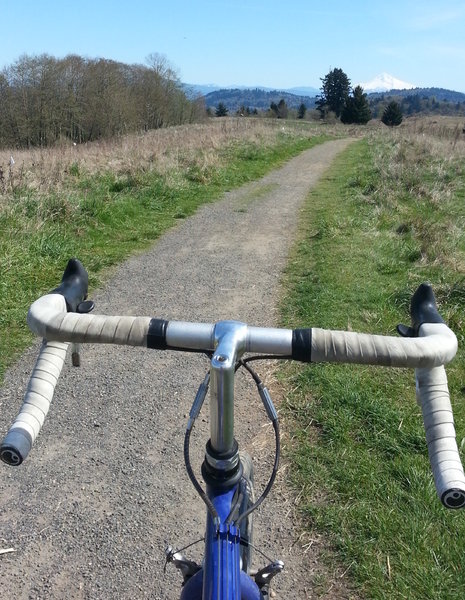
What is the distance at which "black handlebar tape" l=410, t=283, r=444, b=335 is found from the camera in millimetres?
1243

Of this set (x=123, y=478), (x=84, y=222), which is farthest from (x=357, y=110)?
(x=123, y=478)

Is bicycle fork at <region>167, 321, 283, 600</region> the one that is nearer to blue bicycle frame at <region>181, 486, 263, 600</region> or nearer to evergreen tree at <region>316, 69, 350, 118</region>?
blue bicycle frame at <region>181, 486, 263, 600</region>

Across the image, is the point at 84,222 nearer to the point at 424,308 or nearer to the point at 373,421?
the point at 373,421

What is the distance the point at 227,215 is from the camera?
31.7ft

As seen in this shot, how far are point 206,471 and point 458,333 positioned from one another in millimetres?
4083

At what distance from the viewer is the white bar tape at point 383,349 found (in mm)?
1081

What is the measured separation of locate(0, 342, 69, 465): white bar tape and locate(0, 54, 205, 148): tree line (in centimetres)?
3235

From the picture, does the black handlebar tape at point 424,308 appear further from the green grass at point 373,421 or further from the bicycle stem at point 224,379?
the green grass at point 373,421

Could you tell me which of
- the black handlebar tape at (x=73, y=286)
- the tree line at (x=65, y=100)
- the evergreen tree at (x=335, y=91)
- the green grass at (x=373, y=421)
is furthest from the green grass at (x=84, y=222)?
the evergreen tree at (x=335, y=91)

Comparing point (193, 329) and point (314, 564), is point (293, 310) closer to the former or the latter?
point (314, 564)

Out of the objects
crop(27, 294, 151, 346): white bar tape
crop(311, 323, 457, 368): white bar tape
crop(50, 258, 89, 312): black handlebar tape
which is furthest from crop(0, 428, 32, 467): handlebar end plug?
crop(311, 323, 457, 368): white bar tape

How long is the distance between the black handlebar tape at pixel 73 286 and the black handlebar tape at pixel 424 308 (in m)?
0.92

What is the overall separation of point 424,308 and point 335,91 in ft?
239

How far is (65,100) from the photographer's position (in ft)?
118
